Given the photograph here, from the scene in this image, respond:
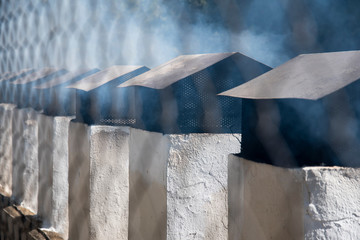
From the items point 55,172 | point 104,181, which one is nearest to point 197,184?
point 104,181

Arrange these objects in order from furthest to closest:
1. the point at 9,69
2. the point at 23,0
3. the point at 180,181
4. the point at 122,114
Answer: the point at 9,69 < the point at 23,0 < the point at 122,114 < the point at 180,181

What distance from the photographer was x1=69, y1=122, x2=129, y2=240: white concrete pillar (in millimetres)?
1392

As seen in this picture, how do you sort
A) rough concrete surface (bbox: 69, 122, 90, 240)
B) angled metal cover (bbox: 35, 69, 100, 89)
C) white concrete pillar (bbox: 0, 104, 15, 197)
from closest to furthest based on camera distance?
rough concrete surface (bbox: 69, 122, 90, 240) → angled metal cover (bbox: 35, 69, 100, 89) → white concrete pillar (bbox: 0, 104, 15, 197)

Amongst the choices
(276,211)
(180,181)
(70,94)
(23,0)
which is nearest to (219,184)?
(180,181)

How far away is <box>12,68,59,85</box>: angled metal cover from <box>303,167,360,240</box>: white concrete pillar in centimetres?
160

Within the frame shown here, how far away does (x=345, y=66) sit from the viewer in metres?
0.69

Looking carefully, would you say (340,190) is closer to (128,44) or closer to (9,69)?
(128,44)

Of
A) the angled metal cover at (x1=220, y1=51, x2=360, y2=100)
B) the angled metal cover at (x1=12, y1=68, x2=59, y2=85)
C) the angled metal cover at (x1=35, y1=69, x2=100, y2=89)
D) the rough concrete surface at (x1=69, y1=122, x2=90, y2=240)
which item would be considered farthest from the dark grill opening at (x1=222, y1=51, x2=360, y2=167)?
the angled metal cover at (x1=12, y1=68, x2=59, y2=85)

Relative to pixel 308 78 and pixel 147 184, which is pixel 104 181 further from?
pixel 308 78

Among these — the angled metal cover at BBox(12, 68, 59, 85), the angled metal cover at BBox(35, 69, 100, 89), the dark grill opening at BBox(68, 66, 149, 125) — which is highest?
the angled metal cover at BBox(12, 68, 59, 85)

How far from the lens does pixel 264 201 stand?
73 cm

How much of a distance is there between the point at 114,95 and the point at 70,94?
17.5 inches

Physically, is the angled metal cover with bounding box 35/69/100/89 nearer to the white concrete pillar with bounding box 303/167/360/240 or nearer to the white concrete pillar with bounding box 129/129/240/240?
the white concrete pillar with bounding box 129/129/240/240

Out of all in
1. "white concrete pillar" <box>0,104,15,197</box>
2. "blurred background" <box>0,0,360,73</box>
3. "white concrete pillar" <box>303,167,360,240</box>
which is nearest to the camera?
"white concrete pillar" <box>303,167,360,240</box>
